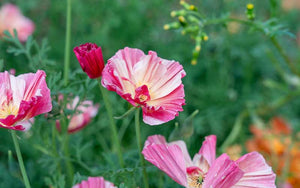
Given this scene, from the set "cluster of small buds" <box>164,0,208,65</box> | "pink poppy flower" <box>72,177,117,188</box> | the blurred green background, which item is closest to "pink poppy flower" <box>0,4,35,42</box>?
the blurred green background

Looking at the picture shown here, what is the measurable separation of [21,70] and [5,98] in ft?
1.69

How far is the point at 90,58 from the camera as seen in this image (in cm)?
44

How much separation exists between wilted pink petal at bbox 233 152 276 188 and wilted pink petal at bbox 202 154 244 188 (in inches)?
1.1

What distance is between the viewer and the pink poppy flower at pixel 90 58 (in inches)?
17.2

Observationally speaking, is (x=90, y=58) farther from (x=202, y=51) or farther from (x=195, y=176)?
(x=202, y=51)

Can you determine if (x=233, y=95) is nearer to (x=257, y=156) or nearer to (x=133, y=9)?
(x=133, y=9)

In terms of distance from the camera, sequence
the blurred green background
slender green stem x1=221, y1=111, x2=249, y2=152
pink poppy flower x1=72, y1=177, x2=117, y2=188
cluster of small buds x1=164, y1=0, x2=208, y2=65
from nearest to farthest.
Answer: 1. pink poppy flower x1=72, y1=177, x2=117, y2=188
2. cluster of small buds x1=164, y1=0, x2=208, y2=65
3. slender green stem x1=221, y1=111, x2=249, y2=152
4. the blurred green background

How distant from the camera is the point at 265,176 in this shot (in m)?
0.44

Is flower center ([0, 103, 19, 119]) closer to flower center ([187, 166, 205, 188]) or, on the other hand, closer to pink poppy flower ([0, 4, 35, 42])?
flower center ([187, 166, 205, 188])

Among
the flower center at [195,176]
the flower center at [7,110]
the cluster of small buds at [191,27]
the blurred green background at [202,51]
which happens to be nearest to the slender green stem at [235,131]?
the blurred green background at [202,51]

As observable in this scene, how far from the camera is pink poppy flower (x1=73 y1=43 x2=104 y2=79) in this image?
0.44 metres

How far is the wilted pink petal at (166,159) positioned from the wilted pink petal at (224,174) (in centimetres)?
3

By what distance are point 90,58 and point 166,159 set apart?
5.0 inches

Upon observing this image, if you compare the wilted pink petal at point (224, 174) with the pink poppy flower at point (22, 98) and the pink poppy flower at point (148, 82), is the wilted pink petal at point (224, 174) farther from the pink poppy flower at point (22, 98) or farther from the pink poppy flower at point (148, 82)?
the pink poppy flower at point (22, 98)
